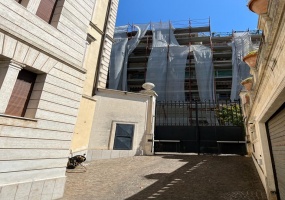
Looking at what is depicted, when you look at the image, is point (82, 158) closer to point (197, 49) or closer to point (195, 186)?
point (195, 186)

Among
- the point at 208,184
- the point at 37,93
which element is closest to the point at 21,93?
the point at 37,93

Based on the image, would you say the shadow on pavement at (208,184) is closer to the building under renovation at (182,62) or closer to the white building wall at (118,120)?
the white building wall at (118,120)

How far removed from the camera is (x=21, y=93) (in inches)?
195

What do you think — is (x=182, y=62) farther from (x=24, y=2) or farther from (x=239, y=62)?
(x=24, y=2)

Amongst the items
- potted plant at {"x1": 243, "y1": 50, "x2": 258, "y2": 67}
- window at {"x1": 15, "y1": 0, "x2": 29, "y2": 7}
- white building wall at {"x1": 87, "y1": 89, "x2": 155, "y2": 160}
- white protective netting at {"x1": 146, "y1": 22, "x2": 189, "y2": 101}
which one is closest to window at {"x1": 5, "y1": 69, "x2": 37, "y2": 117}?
window at {"x1": 15, "y1": 0, "x2": 29, "y2": 7}

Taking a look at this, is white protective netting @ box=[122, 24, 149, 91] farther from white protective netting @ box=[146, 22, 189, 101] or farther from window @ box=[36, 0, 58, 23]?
window @ box=[36, 0, 58, 23]

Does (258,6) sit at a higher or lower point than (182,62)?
lower

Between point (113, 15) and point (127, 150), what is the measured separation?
29.5 ft

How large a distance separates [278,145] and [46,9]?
727cm

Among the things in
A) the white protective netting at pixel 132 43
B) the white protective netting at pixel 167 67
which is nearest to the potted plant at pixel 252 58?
the white protective netting at pixel 167 67

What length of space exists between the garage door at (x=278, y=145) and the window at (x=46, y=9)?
6615 millimetres

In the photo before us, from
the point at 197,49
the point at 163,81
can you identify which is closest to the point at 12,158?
the point at 163,81

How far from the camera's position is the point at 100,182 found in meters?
6.31

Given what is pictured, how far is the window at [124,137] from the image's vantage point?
1047 centimetres
